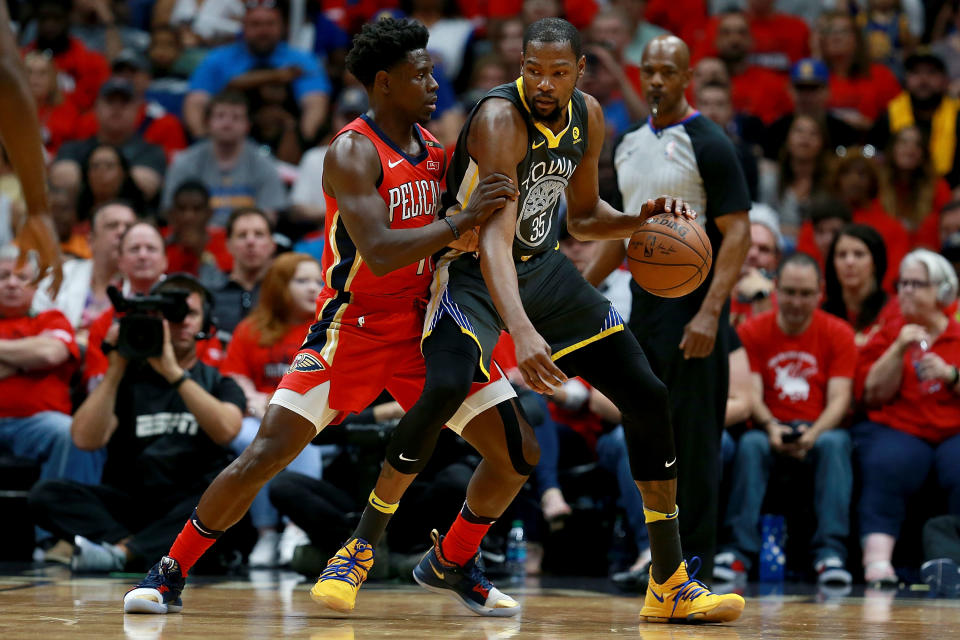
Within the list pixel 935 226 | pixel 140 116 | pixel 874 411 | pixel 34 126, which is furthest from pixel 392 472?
pixel 140 116

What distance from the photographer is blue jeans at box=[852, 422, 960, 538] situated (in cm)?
673

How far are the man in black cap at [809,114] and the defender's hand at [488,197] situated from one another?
600 centimetres

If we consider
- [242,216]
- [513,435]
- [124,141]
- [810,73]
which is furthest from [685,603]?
[124,141]

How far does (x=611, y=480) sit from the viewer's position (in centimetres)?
721

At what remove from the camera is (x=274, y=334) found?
7.34 metres

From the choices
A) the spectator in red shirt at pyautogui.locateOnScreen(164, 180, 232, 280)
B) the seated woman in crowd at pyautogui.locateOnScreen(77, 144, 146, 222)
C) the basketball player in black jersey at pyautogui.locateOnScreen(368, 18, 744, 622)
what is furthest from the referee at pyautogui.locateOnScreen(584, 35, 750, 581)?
the seated woman in crowd at pyautogui.locateOnScreen(77, 144, 146, 222)

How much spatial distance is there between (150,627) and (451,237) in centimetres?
164

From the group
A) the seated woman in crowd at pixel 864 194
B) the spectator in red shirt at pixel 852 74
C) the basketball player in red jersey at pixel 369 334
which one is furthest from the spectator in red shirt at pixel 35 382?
the spectator in red shirt at pixel 852 74

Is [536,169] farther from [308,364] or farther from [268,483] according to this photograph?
[268,483]

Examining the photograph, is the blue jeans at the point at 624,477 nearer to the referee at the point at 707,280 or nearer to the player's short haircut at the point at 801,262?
the referee at the point at 707,280

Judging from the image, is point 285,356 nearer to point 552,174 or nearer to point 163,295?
point 163,295

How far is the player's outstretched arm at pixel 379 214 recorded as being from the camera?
14.4 ft

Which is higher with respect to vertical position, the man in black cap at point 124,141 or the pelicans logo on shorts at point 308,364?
the man in black cap at point 124,141

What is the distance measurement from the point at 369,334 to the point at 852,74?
743cm
